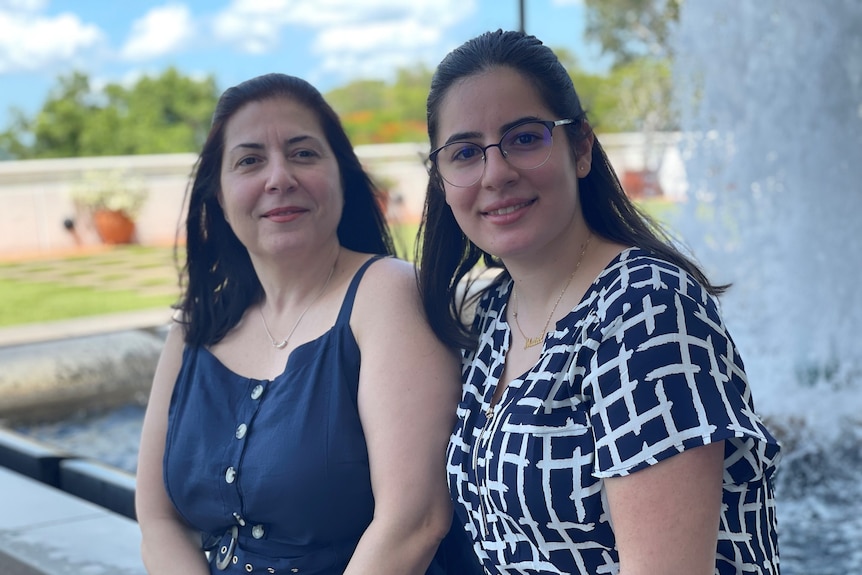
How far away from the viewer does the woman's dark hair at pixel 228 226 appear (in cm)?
226

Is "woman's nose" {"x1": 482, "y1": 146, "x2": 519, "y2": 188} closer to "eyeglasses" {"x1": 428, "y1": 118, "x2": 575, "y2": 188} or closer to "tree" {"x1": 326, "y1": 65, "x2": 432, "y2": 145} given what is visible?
"eyeglasses" {"x1": 428, "y1": 118, "x2": 575, "y2": 188}

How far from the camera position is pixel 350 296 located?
2.18 m

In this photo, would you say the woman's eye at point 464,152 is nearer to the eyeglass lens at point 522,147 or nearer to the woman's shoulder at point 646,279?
the eyeglass lens at point 522,147

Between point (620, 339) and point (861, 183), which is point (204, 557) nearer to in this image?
point (620, 339)

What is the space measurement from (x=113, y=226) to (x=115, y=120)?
949 centimetres

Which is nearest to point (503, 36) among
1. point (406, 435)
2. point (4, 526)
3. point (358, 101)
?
point (406, 435)

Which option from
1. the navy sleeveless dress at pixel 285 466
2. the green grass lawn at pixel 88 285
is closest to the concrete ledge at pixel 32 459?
the navy sleeveless dress at pixel 285 466

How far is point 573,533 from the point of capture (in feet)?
5.19

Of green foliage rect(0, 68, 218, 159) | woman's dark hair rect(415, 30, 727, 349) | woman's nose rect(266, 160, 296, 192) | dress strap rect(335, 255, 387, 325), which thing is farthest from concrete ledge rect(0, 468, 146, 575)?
green foliage rect(0, 68, 218, 159)

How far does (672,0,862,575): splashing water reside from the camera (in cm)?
530

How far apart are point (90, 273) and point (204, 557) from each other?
10702 millimetres

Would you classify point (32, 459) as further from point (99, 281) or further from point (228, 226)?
point (99, 281)

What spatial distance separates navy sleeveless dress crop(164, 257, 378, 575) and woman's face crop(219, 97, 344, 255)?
0.17 meters

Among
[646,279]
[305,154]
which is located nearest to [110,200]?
[305,154]
